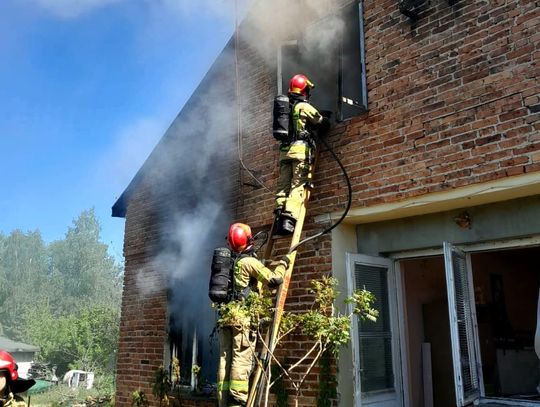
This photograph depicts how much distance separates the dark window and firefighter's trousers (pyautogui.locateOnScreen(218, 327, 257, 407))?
8.79 ft

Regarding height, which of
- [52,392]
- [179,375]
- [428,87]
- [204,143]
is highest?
[204,143]

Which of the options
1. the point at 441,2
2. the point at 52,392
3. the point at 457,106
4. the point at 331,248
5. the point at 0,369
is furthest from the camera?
the point at 52,392

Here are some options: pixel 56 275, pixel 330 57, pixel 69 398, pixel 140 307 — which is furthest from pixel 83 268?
pixel 330 57

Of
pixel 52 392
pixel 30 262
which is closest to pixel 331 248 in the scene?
pixel 52 392

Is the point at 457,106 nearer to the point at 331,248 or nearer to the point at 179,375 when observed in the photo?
the point at 331,248

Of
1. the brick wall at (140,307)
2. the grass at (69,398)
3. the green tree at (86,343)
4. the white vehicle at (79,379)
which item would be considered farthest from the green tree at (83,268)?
the brick wall at (140,307)

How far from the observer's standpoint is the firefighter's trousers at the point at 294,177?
16.7 ft

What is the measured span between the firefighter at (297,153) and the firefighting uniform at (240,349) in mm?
581

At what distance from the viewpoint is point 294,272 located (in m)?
5.46

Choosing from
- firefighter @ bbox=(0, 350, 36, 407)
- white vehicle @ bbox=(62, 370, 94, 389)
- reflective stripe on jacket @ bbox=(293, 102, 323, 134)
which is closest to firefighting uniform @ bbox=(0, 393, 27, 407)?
firefighter @ bbox=(0, 350, 36, 407)

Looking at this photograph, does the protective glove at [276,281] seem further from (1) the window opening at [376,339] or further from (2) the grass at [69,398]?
(2) the grass at [69,398]

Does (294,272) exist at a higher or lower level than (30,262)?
lower

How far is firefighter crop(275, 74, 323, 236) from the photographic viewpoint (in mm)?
5121

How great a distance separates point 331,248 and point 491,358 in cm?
260
